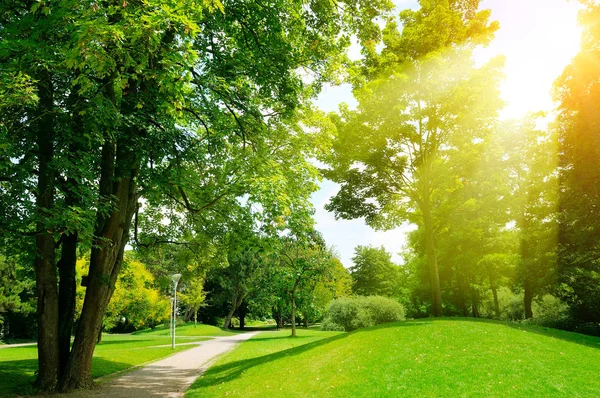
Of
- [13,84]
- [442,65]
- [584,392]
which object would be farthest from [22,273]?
[442,65]

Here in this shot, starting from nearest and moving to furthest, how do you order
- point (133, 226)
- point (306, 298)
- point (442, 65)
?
point (133, 226) → point (442, 65) → point (306, 298)

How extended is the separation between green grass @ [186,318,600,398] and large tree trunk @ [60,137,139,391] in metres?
3.44

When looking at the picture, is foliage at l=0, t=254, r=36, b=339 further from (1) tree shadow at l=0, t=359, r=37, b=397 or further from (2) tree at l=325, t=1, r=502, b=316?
(2) tree at l=325, t=1, r=502, b=316

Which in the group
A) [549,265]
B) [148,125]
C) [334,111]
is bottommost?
[549,265]

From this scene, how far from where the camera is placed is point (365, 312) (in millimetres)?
30359

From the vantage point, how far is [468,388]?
7.93m

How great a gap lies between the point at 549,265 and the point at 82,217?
2473cm

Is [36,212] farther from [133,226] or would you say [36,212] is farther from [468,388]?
[468,388]

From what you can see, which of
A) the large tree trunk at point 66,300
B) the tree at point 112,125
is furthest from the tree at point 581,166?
the large tree trunk at point 66,300

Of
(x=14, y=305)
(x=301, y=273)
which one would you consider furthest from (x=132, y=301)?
(x=301, y=273)

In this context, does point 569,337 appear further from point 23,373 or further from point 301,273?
point 23,373

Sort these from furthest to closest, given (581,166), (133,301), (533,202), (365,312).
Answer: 1. (133,301)
2. (365,312)
3. (533,202)
4. (581,166)

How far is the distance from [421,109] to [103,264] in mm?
16758

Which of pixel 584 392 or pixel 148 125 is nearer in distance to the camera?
pixel 584 392
